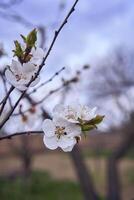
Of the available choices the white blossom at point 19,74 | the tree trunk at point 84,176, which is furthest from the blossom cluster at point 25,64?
the tree trunk at point 84,176

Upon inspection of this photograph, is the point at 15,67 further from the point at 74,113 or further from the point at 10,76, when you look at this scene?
the point at 74,113

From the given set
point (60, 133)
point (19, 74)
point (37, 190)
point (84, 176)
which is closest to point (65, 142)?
point (60, 133)

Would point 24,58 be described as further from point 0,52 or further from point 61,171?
point 61,171

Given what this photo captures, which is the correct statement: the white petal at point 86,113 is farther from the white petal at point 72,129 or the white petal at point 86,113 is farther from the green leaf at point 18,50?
the green leaf at point 18,50

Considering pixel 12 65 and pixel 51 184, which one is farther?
pixel 51 184

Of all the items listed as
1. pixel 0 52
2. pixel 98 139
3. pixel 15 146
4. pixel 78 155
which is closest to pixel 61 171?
pixel 15 146

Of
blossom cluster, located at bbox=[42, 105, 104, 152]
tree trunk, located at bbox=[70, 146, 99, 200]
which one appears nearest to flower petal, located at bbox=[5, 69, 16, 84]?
blossom cluster, located at bbox=[42, 105, 104, 152]
